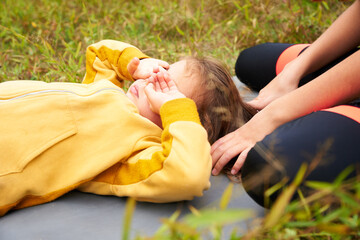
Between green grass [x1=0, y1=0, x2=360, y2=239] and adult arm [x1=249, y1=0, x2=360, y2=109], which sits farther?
green grass [x1=0, y1=0, x2=360, y2=239]

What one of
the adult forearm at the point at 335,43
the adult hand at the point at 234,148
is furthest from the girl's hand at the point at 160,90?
the adult forearm at the point at 335,43

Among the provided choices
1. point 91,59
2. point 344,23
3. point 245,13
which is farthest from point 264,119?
point 245,13

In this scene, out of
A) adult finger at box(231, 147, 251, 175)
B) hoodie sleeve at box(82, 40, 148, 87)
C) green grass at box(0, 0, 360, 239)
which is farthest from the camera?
green grass at box(0, 0, 360, 239)

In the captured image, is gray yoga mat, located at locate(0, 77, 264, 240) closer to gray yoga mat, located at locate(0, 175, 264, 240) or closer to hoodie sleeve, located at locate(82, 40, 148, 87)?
gray yoga mat, located at locate(0, 175, 264, 240)

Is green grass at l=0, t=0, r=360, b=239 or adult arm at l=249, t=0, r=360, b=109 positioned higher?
adult arm at l=249, t=0, r=360, b=109

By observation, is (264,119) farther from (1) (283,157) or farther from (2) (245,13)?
(2) (245,13)

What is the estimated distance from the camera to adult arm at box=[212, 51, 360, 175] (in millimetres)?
1184

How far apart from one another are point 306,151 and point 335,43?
706mm

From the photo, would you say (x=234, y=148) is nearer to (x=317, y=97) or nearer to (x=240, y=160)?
(x=240, y=160)

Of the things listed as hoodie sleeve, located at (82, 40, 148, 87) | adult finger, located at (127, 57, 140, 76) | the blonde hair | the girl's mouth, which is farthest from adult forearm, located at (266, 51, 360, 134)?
hoodie sleeve, located at (82, 40, 148, 87)

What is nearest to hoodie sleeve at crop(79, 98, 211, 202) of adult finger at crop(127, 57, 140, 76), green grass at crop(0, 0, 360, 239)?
adult finger at crop(127, 57, 140, 76)

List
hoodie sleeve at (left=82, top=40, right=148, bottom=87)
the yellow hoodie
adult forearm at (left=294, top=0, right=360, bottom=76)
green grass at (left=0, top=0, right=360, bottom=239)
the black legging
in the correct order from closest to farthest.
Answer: the black legging, the yellow hoodie, adult forearm at (left=294, top=0, right=360, bottom=76), hoodie sleeve at (left=82, top=40, right=148, bottom=87), green grass at (left=0, top=0, right=360, bottom=239)

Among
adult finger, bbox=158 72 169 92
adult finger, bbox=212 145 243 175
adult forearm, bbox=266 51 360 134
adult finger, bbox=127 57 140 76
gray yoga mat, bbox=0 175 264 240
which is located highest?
adult forearm, bbox=266 51 360 134

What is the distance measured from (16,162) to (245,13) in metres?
2.09
